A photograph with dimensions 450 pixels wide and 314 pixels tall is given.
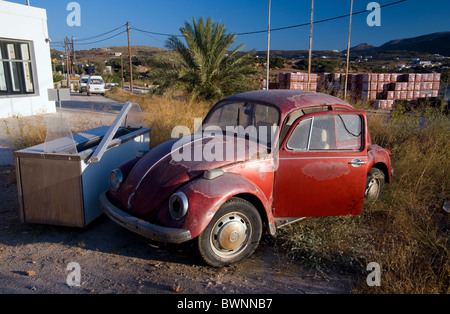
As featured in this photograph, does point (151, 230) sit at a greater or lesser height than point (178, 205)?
lesser

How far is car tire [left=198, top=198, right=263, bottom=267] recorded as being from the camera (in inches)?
129

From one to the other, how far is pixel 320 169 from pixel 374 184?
1.49 metres

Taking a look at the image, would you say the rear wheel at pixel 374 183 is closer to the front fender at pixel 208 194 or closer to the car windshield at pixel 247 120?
the car windshield at pixel 247 120

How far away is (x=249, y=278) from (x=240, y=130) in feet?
6.02

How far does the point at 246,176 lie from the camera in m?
3.62

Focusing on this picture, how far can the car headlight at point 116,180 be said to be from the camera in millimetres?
3865

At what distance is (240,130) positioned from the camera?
4250mm

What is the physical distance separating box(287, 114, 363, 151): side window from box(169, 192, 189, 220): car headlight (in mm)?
1429

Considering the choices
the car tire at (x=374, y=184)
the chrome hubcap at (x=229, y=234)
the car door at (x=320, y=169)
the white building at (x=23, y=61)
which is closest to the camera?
the chrome hubcap at (x=229, y=234)

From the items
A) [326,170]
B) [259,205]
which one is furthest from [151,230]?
[326,170]

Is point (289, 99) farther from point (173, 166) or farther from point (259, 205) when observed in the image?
point (173, 166)

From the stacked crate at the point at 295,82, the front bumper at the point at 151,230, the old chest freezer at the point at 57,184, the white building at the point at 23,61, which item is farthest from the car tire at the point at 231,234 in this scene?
the stacked crate at the point at 295,82

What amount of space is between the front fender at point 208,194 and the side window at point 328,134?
84 cm
